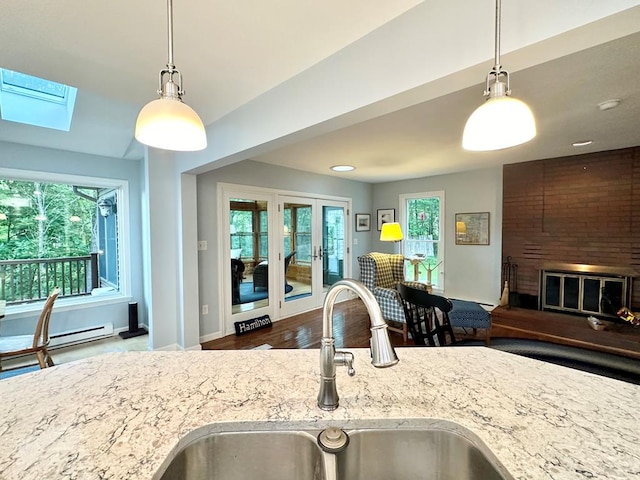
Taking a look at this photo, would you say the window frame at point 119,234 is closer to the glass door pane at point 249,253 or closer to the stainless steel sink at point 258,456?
the glass door pane at point 249,253

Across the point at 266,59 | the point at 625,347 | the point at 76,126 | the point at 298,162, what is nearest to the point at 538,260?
the point at 625,347

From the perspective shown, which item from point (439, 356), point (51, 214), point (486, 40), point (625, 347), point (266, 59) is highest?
point (266, 59)

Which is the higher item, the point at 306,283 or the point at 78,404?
the point at 78,404

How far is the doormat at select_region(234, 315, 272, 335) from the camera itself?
370 cm

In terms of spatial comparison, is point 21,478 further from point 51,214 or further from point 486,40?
point 51,214

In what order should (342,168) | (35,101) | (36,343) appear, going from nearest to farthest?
1. (36,343)
2. (35,101)
3. (342,168)

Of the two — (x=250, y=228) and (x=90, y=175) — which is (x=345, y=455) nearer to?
(x=250, y=228)

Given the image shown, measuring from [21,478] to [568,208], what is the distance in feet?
17.0

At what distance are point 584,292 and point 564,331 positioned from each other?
121 centimetres

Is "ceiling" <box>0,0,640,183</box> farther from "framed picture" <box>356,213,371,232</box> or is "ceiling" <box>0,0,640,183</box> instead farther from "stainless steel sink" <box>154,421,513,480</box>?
"framed picture" <box>356,213,371,232</box>

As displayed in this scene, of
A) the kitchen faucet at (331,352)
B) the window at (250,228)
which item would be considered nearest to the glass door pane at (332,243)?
the window at (250,228)

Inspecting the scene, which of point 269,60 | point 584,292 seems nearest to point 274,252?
point 269,60

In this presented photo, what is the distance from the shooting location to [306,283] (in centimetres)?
476

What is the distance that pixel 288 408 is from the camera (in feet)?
2.67
